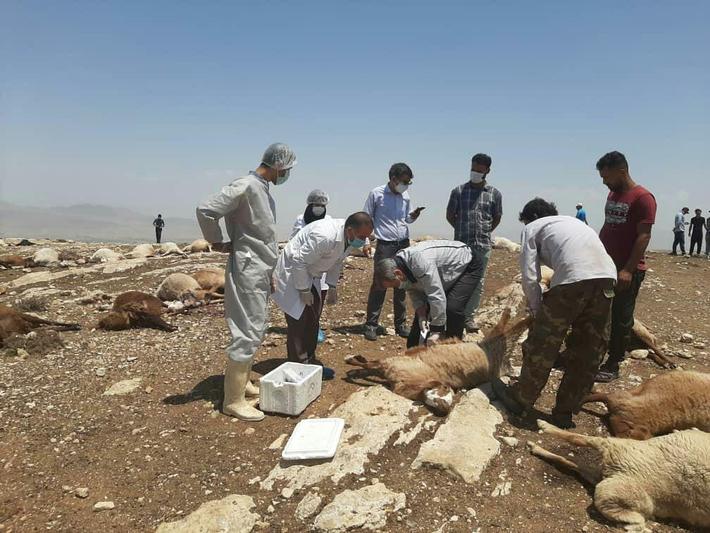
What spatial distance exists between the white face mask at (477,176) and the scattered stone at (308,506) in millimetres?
4585

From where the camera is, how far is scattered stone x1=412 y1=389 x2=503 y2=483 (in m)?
3.33

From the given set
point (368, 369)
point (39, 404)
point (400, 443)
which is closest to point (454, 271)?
point (368, 369)

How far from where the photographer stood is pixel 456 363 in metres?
4.55

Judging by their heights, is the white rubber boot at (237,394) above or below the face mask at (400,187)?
below

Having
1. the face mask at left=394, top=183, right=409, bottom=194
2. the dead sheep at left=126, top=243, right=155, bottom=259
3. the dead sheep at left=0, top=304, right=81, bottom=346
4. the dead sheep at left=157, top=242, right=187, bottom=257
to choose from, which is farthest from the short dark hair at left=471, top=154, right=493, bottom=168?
the dead sheep at left=126, top=243, right=155, bottom=259

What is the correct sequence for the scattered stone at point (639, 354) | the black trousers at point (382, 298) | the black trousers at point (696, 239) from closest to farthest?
the scattered stone at point (639, 354) < the black trousers at point (382, 298) < the black trousers at point (696, 239)

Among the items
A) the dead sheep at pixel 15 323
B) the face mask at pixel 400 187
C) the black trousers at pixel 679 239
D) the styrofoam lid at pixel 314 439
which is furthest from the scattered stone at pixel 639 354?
the black trousers at pixel 679 239

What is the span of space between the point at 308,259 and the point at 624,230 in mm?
3149

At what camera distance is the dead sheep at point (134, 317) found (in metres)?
6.74

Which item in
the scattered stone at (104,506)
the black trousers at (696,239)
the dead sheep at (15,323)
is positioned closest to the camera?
the scattered stone at (104,506)

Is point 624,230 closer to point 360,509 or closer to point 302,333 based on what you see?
point 302,333

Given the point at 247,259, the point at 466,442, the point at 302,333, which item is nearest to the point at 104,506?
the point at 247,259

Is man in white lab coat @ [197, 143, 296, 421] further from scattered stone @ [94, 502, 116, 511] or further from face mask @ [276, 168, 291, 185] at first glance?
scattered stone @ [94, 502, 116, 511]

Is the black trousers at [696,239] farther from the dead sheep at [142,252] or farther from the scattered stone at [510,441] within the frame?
the dead sheep at [142,252]
